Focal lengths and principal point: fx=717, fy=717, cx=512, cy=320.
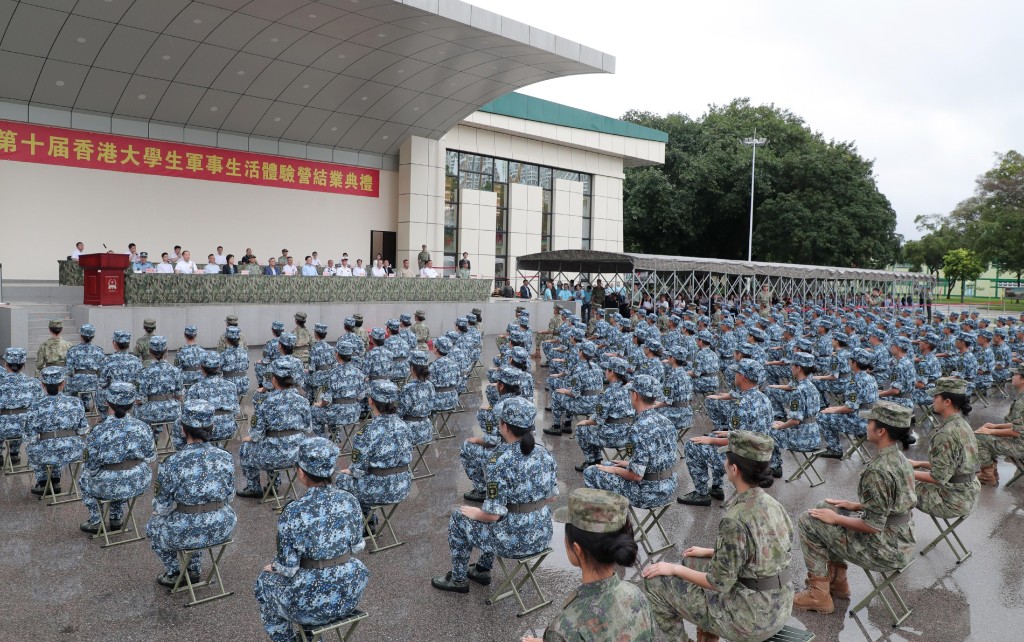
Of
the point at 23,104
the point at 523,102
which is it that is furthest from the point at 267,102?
the point at 523,102

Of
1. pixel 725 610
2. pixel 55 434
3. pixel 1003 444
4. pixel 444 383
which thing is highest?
pixel 444 383

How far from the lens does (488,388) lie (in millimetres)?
10883

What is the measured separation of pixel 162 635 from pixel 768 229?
4758 centimetres

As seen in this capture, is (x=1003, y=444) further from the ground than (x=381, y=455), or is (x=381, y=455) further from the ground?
(x=381, y=455)

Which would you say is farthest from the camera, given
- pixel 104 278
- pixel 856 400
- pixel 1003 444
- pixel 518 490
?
pixel 104 278

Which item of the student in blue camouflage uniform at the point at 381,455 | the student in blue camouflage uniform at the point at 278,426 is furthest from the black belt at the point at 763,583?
the student in blue camouflage uniform at the point at 278,426

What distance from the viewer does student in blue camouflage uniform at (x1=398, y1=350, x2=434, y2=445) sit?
8930 millimetres

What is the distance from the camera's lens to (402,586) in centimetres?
611

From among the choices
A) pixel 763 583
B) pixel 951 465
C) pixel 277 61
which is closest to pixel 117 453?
pixel 763 583

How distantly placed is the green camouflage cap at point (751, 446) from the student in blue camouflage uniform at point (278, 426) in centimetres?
477

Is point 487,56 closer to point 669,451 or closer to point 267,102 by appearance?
point 267,102

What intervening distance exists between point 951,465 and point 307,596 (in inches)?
218

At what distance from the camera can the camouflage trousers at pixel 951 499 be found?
6.46 metres

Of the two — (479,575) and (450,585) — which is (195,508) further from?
(479,575)
